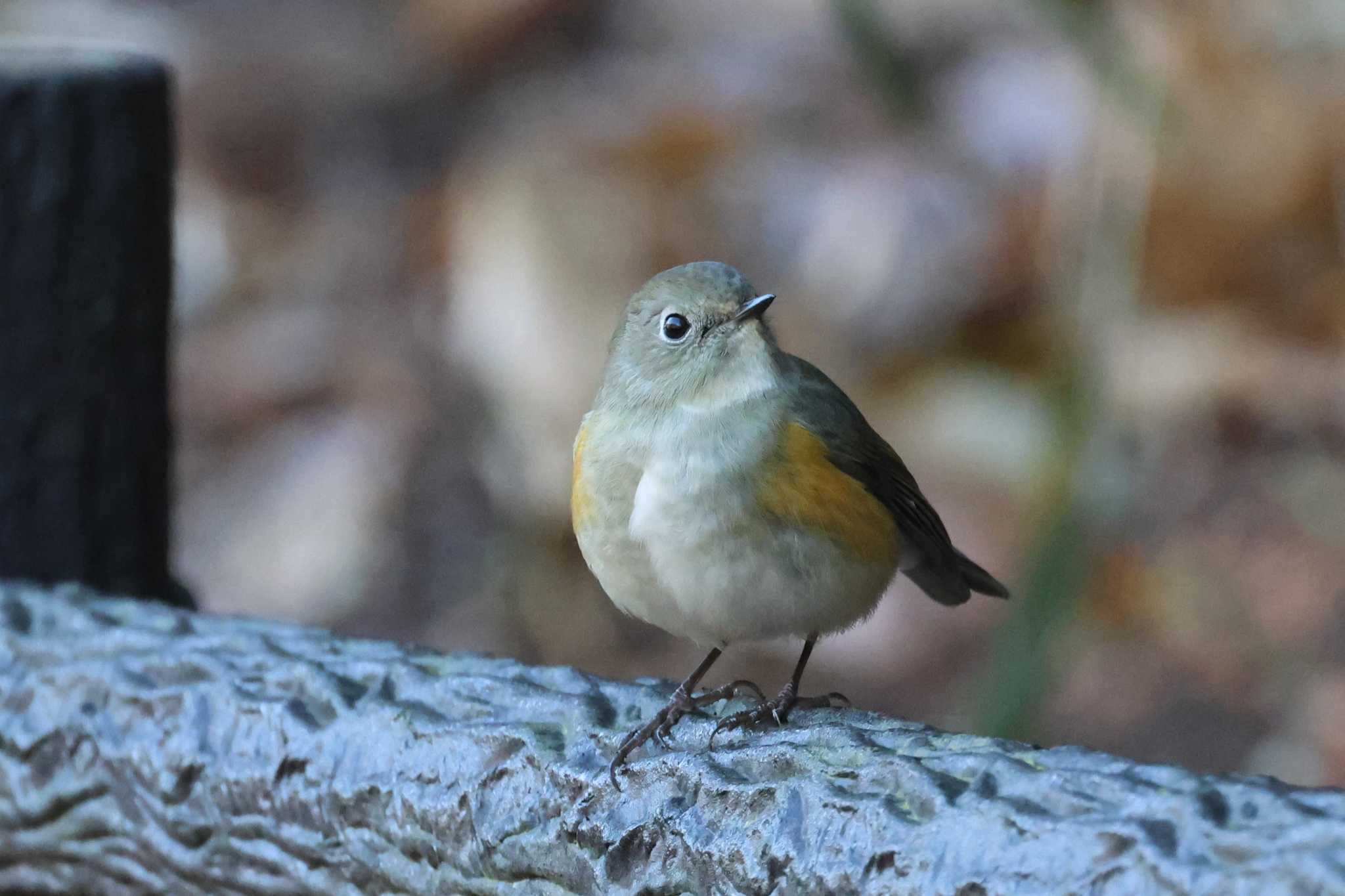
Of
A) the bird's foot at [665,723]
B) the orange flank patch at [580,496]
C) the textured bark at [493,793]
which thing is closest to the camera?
the textured bark at [493,793]

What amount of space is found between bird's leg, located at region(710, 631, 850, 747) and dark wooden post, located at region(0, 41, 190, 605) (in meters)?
1.22

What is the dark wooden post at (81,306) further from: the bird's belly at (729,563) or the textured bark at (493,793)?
the bird's belly at (729,563)

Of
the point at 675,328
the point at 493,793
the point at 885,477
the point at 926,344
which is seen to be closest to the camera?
the point at 493,793

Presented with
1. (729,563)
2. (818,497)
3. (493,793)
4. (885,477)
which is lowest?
(493,793)

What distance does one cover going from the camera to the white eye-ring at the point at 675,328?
2699 millimetres

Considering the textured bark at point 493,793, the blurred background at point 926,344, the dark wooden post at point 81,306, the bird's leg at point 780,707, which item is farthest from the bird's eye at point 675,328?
the blurred background at point 926,344

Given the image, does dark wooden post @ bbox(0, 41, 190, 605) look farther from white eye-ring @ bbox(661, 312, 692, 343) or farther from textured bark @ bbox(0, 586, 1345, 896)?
white eye-ring @ bbox(661, 312, 692, 343)

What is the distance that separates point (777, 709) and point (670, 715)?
25cm

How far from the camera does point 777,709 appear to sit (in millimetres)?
2400

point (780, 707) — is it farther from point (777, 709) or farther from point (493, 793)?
point (493, 793)

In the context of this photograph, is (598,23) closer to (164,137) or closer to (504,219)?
(504,219)

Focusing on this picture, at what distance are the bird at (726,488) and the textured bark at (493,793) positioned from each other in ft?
0.65

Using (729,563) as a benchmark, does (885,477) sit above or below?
above

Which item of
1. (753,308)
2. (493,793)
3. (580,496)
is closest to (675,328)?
(753,308)
